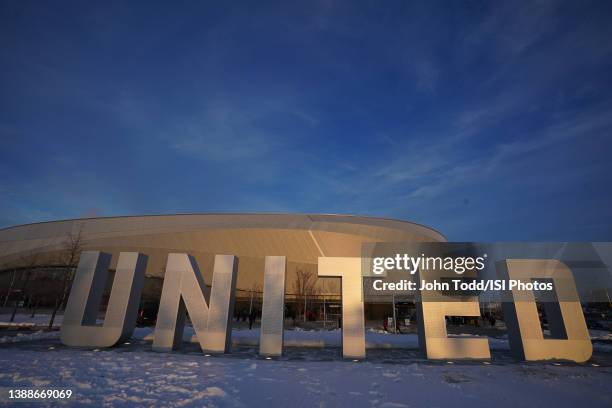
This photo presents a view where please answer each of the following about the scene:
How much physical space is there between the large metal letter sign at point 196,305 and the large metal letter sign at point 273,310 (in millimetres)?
1268

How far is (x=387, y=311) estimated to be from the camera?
42938 millimetres

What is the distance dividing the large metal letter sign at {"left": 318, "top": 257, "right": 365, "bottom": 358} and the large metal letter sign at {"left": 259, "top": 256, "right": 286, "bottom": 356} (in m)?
1.60

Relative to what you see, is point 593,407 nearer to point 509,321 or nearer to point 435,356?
point 435,356

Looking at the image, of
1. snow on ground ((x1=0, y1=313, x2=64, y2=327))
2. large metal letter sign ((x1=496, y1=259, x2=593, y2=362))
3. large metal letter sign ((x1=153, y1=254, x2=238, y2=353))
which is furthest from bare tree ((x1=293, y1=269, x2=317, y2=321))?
large metal letter sign ((x1=496, y1=259, x2=593, y2=362))

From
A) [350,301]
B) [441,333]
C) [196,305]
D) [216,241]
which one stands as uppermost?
[216,241]

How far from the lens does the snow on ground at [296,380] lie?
17.5 feet

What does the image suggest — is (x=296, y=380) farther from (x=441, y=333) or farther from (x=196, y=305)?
(x=441, y=333)

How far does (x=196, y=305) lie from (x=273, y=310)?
2787mm

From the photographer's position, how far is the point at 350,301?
34.4 ft

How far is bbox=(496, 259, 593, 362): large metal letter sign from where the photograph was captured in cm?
971

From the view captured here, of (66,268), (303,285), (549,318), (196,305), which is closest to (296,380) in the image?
(196,305)

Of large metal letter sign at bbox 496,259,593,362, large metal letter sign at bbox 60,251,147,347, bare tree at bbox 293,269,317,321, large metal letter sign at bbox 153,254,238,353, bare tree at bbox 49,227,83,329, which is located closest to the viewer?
large metal letter sign at bbox 496,259,593,362
